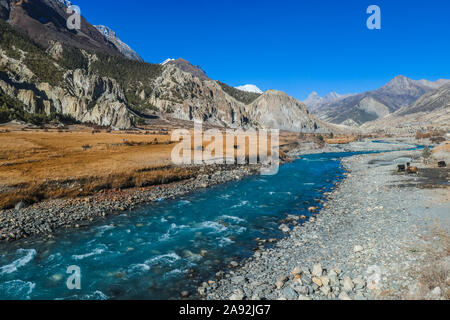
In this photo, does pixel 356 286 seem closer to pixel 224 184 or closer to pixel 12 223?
pixel 12 223

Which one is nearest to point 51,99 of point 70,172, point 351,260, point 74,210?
point 70,172

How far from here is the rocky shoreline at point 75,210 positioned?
61.9 ft

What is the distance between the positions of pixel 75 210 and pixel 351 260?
76.0 ft

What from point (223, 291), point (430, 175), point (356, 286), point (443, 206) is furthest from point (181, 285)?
point (430, 175)

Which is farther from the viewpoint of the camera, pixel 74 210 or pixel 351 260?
pixel 74 210

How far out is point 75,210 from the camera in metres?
23.0

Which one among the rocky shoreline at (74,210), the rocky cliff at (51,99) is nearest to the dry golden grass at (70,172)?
the rocky shoreline at (74,210)

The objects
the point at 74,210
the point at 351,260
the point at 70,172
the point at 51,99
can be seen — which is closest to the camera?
the point at 351,260

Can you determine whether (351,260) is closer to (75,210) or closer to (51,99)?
(75,210)

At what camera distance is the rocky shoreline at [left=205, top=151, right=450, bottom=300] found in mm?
10953
